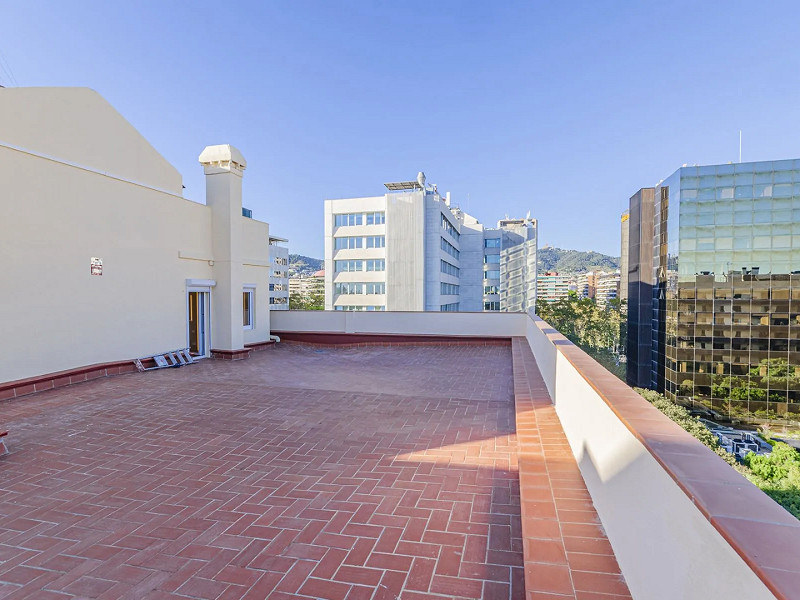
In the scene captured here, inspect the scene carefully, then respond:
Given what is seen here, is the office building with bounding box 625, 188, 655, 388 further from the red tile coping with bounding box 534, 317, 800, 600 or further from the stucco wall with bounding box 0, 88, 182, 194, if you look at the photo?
the red tile coping with bounding box 534, 317, 800, 600

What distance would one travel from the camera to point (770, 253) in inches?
1200

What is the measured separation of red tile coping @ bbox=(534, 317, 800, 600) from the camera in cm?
79

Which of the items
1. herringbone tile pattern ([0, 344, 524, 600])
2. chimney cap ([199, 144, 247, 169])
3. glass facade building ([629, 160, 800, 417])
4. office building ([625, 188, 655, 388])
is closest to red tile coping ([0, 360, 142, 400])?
herringbone tile pattern ([0, 344, 524, 600])

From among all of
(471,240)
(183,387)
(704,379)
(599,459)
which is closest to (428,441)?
(599,459)

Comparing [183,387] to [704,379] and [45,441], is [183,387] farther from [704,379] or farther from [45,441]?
[704,379]

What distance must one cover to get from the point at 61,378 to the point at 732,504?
8.73 m

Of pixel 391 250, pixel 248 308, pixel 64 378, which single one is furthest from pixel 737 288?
pixel 64 378

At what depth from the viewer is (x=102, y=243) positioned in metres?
7.42

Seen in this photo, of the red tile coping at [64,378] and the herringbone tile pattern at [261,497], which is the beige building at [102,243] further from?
the herringbone tile pattern at [261,497]

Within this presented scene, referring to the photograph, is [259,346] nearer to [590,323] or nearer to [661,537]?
[661,537]

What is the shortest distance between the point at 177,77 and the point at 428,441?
13388mm

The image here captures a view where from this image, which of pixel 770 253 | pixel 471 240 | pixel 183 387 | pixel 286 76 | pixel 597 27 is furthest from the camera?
pixel 471 240

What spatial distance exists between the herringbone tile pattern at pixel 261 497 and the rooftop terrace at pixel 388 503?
0.02 m

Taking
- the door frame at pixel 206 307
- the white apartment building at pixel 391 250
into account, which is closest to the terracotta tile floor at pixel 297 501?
the door frame at pixel 206 307
